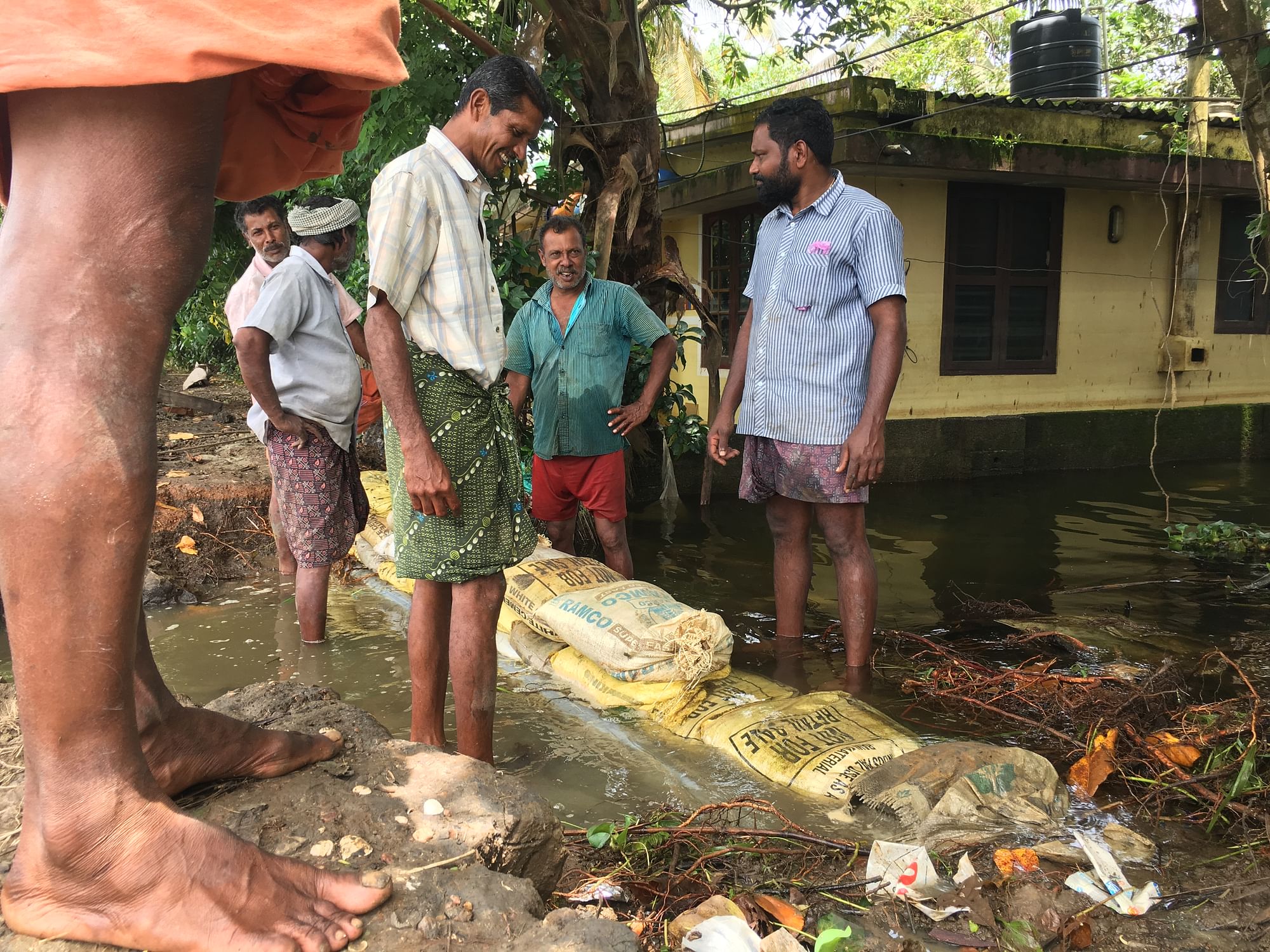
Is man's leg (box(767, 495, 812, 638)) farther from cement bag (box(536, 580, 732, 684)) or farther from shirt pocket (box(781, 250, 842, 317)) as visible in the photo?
shirt pocket (box(781, 250, 842, 317))

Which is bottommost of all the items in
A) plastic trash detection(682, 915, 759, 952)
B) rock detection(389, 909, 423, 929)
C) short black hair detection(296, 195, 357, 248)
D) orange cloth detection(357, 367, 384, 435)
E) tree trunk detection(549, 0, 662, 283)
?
plastic trash detection(682, 915, 759, 952)

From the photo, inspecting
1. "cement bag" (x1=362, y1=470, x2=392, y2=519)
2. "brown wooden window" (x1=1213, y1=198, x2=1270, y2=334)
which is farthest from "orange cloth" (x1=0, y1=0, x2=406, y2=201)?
"brown wooden window" (x1=1213, y1=198, x2=1270, y2=334)

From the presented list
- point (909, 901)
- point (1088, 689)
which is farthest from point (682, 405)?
point (909, 901)

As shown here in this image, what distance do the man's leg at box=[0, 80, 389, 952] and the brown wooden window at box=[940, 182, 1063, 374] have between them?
8936 mm

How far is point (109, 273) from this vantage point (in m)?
1.16

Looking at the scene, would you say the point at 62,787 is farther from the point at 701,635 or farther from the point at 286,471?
the point at 286,471

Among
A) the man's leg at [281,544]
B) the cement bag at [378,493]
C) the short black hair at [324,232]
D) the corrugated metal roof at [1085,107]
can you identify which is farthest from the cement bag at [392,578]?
the corrugated metal roof at [1085,107]

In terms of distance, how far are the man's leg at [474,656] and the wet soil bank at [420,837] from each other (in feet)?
2.42

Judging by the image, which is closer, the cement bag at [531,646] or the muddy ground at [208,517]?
the cement bag at [531,646]

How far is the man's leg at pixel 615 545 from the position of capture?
480 centimetres

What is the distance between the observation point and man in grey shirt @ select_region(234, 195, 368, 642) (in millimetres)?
3863

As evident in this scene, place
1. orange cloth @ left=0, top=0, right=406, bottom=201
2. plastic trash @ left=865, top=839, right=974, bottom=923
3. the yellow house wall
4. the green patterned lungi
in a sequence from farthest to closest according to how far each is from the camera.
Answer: the yellow house wall < the green patterned lungi < plastic trash @ left=865, top=839, right=974, bottom=923 < orange cloth @ left=0, top=0, right=406, bottom=201

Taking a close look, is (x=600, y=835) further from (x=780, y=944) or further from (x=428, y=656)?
(x=428, y=656)

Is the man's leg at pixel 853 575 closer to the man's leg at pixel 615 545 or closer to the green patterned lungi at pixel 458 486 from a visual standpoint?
the man's leg at pixel 615 545
